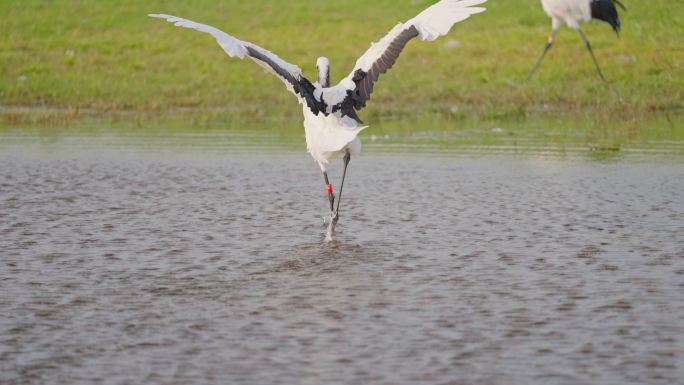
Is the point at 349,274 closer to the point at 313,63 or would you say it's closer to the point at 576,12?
the point at 576,12

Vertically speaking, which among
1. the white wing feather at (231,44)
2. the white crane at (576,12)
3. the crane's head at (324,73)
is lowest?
the crane's head at (324,73)

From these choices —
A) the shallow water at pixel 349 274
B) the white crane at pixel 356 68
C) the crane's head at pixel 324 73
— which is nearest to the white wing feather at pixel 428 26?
the white crane at pixel 356 68

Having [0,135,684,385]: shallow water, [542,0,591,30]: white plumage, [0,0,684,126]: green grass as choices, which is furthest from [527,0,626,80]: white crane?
[0,135,684,385]: shallow water

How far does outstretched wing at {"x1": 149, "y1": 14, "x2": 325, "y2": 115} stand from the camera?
9.07 metres

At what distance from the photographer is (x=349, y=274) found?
8.01m

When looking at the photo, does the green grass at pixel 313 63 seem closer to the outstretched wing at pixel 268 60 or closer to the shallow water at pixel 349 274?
the shallow water at pixel 349 274

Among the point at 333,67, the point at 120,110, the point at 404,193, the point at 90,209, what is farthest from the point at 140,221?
the point at 333,67

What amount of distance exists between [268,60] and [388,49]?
90 centimetres

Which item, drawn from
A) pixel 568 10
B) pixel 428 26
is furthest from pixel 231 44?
pixel 568 10

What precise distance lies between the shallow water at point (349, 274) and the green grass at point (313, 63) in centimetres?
532

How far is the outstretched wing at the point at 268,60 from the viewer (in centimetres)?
907

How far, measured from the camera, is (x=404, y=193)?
453 inches

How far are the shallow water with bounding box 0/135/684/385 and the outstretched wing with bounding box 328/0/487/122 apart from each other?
1.03 metres

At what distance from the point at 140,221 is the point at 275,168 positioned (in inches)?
137
